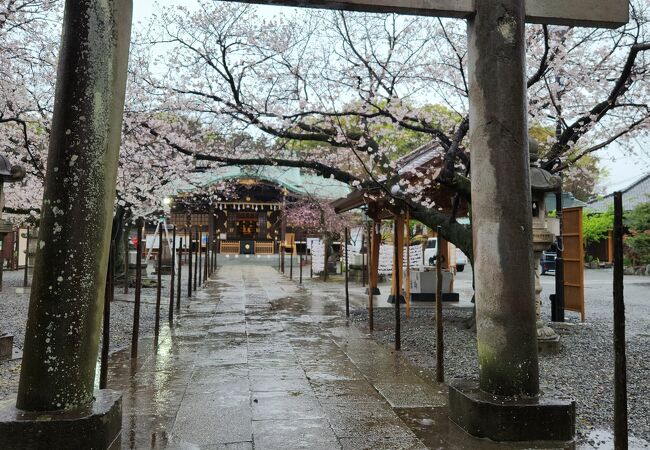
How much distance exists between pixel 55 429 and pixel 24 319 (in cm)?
769

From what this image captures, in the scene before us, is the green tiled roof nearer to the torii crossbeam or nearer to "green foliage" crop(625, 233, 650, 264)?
"green foliage" crop(625, 233, 650, 264)

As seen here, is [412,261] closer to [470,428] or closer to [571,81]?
[571,81]

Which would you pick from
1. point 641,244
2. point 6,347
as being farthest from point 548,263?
point 6,347

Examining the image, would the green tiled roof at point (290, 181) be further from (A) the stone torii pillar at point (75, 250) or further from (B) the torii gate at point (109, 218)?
(A) the stone torii pillar at point (75, 250)

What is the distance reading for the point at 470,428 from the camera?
3.56 metres

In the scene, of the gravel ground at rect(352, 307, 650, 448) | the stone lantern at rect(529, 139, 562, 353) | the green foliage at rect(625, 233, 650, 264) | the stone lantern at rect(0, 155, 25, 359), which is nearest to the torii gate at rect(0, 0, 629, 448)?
the gravel ground at rect(352, 307, 650, 448)

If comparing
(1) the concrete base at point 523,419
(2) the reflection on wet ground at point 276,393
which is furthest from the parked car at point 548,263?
(1) the concrete base at point 523,419

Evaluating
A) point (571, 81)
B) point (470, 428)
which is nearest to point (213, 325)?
point (470, 428)

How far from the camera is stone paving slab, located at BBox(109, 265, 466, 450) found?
351cm

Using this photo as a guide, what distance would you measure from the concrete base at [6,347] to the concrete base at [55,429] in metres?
3.57

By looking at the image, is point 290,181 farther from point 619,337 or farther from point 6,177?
point 619,337

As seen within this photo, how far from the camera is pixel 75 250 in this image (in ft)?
10.3

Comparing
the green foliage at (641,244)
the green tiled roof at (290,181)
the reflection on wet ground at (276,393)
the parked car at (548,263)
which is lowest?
the reflection on wet ground at (276,393)

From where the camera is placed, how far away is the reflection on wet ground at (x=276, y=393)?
349 cm
